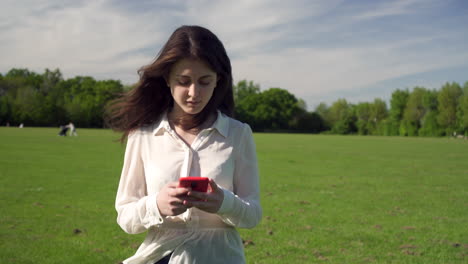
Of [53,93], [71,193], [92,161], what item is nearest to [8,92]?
[53,93]

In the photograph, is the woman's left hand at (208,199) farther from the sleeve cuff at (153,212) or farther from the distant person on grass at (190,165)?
the sleeve cuff at (153,212)

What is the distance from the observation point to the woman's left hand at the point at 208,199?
194 cm

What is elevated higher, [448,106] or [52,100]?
[448,106]

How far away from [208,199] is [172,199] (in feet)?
0.54

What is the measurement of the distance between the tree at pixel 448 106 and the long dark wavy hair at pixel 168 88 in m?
110

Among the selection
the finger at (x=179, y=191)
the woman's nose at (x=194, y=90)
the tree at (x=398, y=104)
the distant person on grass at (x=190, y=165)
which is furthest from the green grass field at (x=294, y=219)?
the tree at (x=398, y=104)

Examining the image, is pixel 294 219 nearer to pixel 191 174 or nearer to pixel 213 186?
pixel 191 174

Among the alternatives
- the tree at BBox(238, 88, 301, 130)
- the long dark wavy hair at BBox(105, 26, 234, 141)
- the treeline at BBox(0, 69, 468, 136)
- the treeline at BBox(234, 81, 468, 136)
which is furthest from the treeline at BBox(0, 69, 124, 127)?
the long dark wavy hair at BBox(105, 26, 234, 141)

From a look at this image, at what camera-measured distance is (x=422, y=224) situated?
862cm

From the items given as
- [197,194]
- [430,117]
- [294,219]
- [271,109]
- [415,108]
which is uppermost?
[415,108]

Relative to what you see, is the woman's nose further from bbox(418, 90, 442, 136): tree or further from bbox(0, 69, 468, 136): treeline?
bbox(418, 90, 442, 136): tree

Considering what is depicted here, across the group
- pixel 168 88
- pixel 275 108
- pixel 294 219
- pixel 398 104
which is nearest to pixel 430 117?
pixel 398 104

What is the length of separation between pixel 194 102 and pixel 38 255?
16.5 ft

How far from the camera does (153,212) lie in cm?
214
